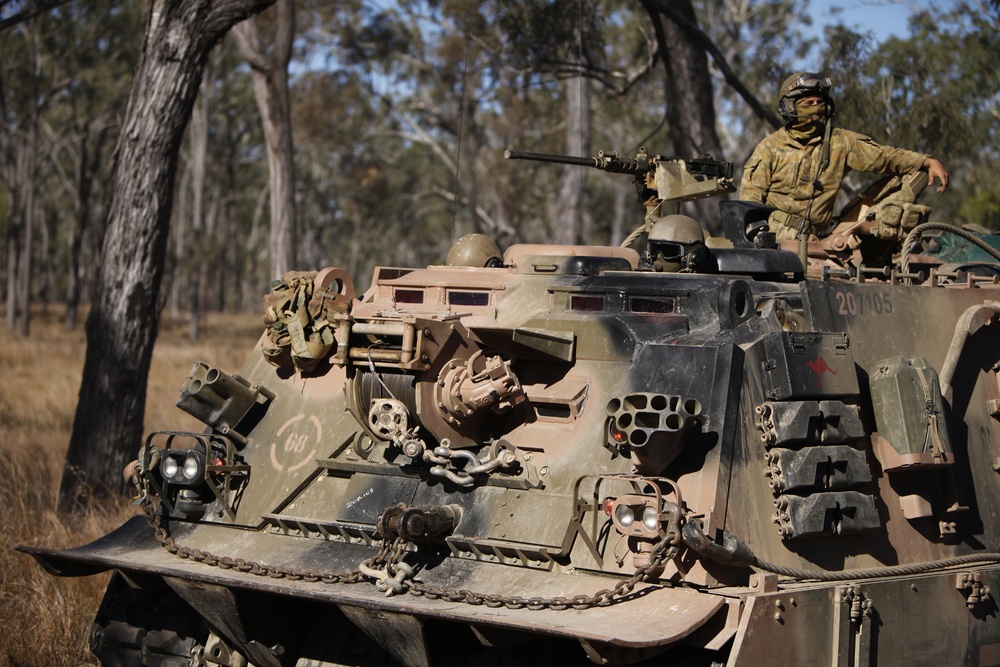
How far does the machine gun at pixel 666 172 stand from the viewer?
788 centimetres

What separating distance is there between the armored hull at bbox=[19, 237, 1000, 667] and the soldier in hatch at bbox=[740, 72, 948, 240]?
59.9 inches

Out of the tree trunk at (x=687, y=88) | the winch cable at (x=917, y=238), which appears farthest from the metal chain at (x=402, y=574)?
the tree trunk at (x=687, y=88)

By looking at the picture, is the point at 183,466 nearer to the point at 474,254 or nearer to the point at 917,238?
the point at 474,254

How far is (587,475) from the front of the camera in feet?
18.5

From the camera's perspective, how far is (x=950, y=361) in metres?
6.76

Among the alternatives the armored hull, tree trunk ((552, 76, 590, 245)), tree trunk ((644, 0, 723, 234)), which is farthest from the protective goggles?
tree trunk ((552, 76, 590, 245))

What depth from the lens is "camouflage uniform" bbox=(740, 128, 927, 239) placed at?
28.0 ft

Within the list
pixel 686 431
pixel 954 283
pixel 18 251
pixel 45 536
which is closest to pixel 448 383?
pixel 686 431

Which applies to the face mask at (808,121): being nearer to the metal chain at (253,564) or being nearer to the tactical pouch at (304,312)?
the tactical pouch at (304,312)

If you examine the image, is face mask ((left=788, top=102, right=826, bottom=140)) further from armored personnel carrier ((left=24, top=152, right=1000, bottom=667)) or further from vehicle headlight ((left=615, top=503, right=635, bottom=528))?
vehicle headlight ((left=615, top=503, right=635, bottom=528))

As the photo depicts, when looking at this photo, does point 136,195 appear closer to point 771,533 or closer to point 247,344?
point 771,533

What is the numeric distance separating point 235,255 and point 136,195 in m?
43.8

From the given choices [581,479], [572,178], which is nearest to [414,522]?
[581,479]

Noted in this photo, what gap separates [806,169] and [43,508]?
244 inches
